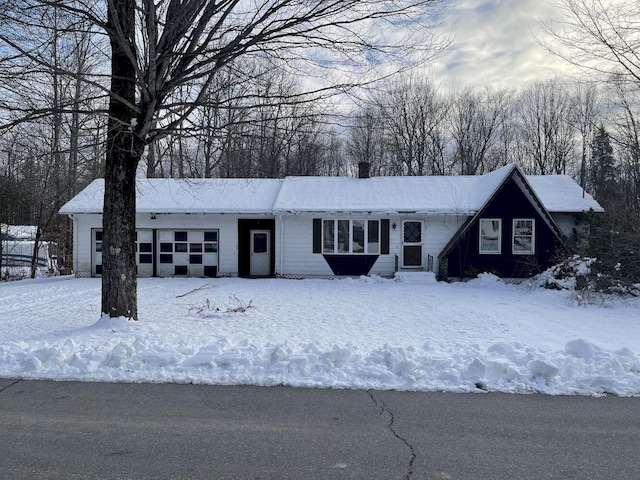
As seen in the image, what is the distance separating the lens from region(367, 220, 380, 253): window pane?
1902 cm

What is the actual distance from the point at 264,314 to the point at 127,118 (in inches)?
199

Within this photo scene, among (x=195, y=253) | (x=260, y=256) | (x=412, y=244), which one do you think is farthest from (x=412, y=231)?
(x=195, y=253)

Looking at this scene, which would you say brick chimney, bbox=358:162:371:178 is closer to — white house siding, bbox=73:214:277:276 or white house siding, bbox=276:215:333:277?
white house siding, bbox=276:215:333:277

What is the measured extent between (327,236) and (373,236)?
6.34 ft

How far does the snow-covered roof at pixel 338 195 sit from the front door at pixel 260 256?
160 centimetres

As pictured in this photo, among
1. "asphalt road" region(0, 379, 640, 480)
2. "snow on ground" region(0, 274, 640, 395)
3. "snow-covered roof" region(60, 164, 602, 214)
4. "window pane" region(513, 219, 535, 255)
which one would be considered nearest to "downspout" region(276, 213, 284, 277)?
"snow-covered roof" region(60, 164, 602, 214)

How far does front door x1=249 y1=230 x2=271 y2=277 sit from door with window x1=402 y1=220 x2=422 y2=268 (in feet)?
19.6

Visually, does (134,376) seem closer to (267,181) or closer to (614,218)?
(614,218)

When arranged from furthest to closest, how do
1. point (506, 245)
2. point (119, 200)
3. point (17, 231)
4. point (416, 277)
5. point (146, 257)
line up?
point (17, 231) → point (146, 257) → point (506, 245) → point (416, 277) → point (119, 200)

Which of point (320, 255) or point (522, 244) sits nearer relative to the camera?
point (522, 244)

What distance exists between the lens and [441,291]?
1556 centimetres

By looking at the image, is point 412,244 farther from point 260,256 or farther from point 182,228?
point 182,228

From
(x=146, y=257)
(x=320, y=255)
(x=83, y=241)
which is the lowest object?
(x=146, y=257)

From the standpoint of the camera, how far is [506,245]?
18.5 metres
